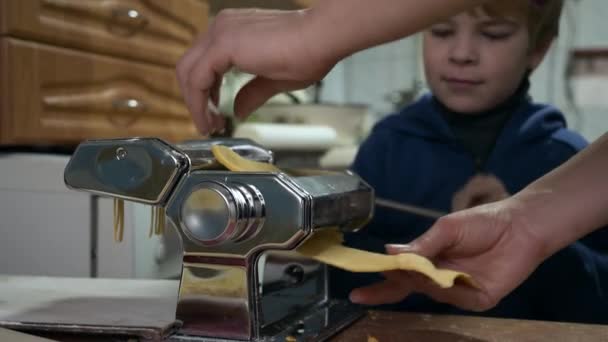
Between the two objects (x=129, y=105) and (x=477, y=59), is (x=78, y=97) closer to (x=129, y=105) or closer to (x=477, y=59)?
(x=129, y=105)

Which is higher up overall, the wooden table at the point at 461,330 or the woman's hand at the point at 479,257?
the woman's hand at the point at 479,257

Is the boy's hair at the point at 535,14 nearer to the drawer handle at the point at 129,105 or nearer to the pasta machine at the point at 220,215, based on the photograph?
the pasta machine at the point at 220,215

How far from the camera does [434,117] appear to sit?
977 mm

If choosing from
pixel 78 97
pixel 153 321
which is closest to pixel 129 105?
pixel 78 97

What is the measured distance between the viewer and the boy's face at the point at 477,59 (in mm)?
878

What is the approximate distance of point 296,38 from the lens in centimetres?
49

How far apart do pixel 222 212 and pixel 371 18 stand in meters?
0.17

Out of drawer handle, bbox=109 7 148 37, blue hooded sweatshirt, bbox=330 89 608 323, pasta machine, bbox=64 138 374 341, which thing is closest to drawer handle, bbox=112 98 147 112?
drawer handle, bbox=109 7 148 37

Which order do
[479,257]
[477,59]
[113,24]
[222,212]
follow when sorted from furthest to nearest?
[113,24] → [477,59] → [479,257] → [222,212]

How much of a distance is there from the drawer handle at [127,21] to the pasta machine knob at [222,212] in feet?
2.19

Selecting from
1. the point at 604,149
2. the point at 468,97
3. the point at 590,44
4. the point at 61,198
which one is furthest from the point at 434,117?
the point at 590,44

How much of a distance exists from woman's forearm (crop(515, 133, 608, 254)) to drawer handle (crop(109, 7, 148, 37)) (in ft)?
2.37

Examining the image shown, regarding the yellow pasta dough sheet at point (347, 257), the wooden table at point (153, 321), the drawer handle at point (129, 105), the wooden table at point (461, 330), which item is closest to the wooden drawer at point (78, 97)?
the drawer handle at point (129, 105)

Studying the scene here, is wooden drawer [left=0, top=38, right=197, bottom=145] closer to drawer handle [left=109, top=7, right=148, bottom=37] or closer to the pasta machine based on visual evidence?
drawer handle [left=109, top=7, right=148, bottom=37]
